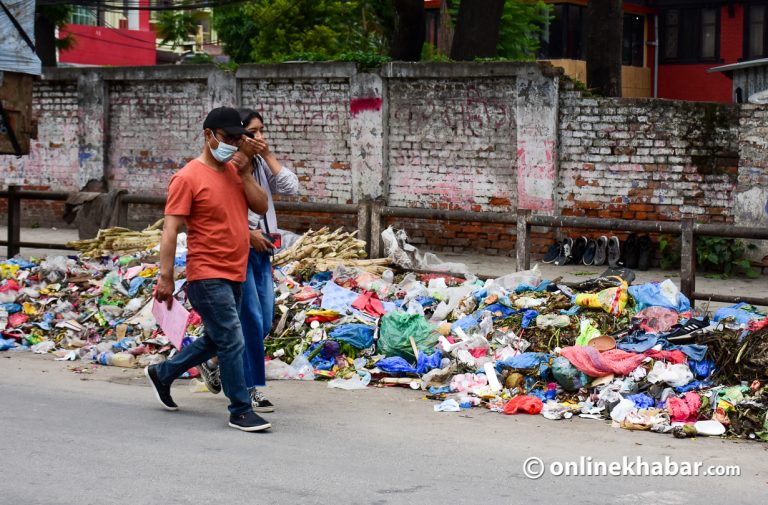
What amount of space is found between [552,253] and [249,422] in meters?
8.86

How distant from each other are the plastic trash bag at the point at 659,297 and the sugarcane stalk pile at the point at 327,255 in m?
2.75

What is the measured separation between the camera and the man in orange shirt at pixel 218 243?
259 inches

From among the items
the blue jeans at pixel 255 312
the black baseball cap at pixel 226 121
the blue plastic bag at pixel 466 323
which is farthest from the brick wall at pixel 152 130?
the black baseball cap at pixel 226 121

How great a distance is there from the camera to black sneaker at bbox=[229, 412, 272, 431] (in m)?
6.56

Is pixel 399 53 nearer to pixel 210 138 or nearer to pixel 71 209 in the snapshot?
pixel 71 209

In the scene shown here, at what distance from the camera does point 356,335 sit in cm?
875

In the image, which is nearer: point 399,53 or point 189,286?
point 189,286

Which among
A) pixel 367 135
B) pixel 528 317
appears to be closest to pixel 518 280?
pixel 528 317

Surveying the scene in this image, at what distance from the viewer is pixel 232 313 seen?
661 centimetres

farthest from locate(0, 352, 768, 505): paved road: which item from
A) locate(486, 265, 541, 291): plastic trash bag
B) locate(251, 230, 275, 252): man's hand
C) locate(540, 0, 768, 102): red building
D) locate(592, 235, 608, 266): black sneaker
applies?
locate(540, 0, 768, 102): red building

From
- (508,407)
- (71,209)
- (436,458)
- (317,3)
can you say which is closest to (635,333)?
(508,407)

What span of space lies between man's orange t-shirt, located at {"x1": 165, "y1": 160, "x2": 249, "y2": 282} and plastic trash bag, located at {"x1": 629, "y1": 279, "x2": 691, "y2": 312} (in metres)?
3.57

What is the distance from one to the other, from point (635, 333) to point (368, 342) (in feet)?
6.57

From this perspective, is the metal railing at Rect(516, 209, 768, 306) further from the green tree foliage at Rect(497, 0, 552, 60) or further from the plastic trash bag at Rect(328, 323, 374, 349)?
the green tree foliage at Rect(497, 0, 552, 60)
